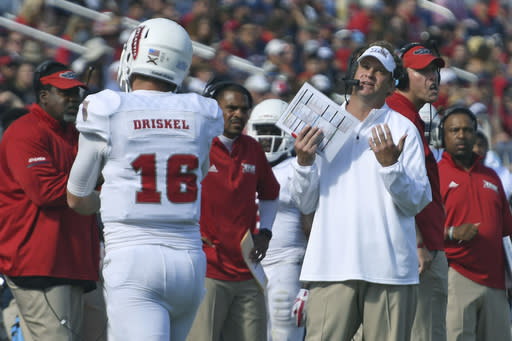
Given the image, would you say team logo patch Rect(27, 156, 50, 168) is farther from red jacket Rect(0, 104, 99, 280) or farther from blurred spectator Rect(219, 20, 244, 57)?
blurred spectator Rect(219, 20, 244, 57)

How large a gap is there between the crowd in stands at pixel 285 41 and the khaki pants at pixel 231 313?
4.20 m

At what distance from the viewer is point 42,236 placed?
505 centimetres

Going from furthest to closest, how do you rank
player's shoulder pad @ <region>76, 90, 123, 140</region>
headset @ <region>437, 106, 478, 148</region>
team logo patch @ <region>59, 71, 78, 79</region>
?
headset @ <region>437, 106, 478, 148</region> → team logo patch @ <region>59, 71, 78, 79</region> → player's shoulder pad @ <region>76, 90, 123, 140</region>

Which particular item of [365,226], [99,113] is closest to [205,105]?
[99,113]

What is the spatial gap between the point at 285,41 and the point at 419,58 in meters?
7.75

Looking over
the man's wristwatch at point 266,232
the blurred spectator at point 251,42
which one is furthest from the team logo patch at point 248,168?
the blurred spectator at point 251,42

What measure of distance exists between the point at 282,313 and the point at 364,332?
2.26m

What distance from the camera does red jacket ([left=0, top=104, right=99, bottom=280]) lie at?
5.02 meters

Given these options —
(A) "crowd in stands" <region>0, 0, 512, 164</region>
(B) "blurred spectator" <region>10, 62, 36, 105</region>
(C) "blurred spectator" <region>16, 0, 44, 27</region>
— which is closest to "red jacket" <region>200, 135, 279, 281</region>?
(A) "crowd in stands" <region>0, 0, 512, 164</region>

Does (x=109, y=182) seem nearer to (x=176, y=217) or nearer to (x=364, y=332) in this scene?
(x=176, y=217)

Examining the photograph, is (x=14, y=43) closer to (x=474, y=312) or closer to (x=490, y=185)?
(x=490, y=185)

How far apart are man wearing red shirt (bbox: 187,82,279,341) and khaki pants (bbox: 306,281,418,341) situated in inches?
51.2

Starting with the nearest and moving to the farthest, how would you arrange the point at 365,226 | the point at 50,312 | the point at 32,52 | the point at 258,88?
the point at 365,226
the point at 50,312
the point at 258,88
the point at 32,52

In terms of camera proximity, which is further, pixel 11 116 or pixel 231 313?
pixel 11 116
